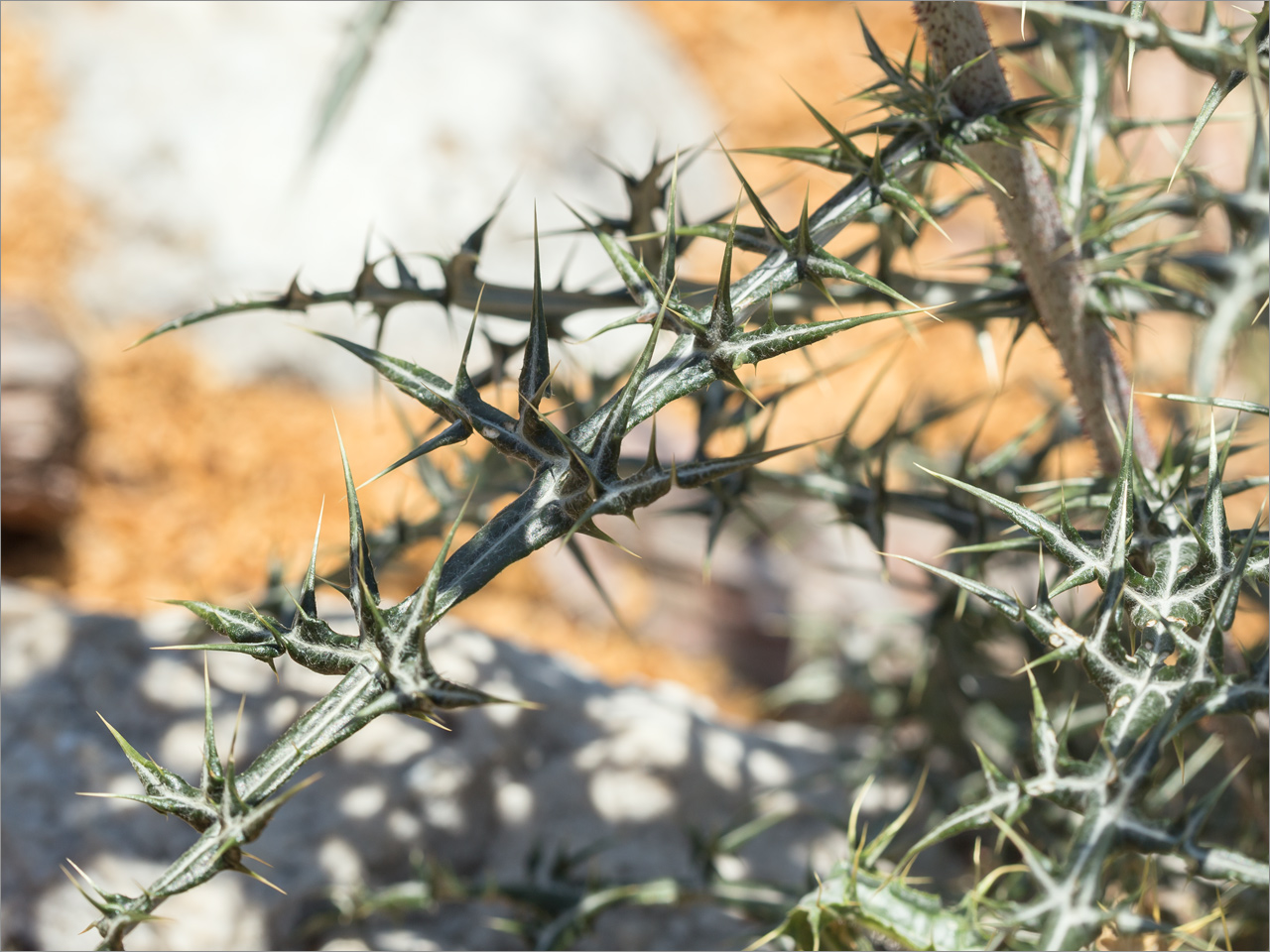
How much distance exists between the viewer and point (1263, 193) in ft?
4.68

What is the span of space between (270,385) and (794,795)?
2.99m

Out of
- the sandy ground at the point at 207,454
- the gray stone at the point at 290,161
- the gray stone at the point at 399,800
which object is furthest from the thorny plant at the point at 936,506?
the gray stone at the point at 290,161

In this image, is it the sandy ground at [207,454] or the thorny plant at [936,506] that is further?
the sandy ground at [207,454]

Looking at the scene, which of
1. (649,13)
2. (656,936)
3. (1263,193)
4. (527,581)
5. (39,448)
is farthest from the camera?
(649,13)

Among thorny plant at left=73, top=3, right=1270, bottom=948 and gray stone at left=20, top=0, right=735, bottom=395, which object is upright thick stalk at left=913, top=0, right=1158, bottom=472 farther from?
gray stone at left=20, top=0, right=735, bottom=395

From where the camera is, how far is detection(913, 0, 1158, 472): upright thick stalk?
3.29ft

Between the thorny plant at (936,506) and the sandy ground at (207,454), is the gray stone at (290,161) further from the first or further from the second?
the thorny plant at (936,506)

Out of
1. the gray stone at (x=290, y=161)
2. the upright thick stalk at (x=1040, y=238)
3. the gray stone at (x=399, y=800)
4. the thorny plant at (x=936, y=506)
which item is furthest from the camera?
the gray stone at (x=290, y=161)

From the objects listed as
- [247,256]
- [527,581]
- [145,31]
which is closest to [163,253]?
[247,256]

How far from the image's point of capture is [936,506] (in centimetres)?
143

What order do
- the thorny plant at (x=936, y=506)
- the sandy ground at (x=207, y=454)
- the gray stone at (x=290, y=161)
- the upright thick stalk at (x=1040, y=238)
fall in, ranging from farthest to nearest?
the gray stone at (x=290, y=161) → the sandy ground at (x=207, y=454) → the upright thick stalk at (x=1040, y=238) → the thorny plant at (x=936, y=506)

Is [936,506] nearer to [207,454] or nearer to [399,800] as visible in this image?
[399,800]

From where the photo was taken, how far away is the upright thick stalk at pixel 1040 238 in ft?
3.29

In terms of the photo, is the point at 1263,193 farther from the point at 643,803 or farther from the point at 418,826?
the point at 418,826
